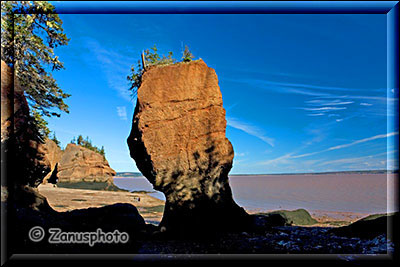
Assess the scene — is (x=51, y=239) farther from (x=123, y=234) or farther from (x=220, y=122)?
(x=220, y=122)

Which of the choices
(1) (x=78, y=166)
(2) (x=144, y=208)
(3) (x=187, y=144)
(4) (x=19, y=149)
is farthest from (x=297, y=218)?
(1) (x=78, y=166)

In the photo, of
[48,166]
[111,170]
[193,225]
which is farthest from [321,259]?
[111,170]

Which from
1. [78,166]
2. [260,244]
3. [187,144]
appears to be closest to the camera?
[260,244]

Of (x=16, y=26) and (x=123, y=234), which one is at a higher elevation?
(x=16, y=26)

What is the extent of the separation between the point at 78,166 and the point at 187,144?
34054 mm

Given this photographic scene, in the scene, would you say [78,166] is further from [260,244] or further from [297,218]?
[260,244]

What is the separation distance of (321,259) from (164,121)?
572 centimetres

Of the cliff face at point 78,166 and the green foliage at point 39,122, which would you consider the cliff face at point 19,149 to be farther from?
the cliff face at point 78,166

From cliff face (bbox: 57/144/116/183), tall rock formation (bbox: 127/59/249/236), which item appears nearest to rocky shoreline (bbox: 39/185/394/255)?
tall rock formation (bbox: 127/59/249/236)

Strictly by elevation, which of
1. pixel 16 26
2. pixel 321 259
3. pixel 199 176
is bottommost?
pixel 321 259

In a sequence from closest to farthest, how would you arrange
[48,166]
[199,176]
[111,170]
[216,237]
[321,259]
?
1. [321,259]
2. [216,237]
3. [199,176]
4. [48,166]
5. [111,170]

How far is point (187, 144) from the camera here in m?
7.94

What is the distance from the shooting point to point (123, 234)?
20.8ft

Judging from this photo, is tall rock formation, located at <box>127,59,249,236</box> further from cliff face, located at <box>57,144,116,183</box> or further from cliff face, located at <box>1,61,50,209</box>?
cliff face, located at <box>57,144,116,183</box>
